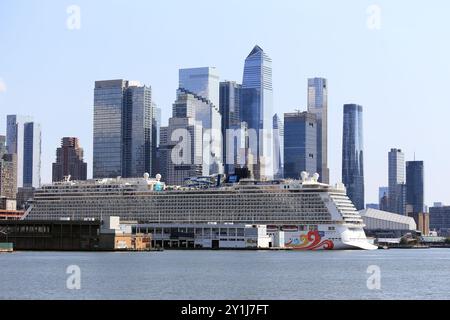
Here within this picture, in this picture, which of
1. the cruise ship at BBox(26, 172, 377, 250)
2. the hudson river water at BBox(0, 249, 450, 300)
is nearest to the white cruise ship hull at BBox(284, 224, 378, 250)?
the cruise ship at BBox(26, 172, 377, 250)

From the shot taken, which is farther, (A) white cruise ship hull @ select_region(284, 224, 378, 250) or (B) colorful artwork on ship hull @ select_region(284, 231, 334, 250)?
(A) white cruise ship hull @ select_region(284, 224, 378, 250)

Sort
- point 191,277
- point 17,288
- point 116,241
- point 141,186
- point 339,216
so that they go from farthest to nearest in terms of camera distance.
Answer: point 141,186 < point 339,216 < point 116,241 < point 191,277 < point 17,288

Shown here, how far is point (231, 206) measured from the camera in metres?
147

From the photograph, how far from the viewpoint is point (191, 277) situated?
206ft

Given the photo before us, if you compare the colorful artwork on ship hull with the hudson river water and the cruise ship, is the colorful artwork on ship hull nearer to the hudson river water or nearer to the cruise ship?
the cruise ship

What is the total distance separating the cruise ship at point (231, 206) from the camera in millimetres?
138000

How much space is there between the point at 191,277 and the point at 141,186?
3752 inches

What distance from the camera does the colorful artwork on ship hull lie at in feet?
443

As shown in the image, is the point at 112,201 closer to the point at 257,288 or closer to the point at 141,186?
the point at 141,186

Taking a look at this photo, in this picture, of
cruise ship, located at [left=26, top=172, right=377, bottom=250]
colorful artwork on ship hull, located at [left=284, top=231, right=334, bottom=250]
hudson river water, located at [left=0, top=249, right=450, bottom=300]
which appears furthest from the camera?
cruise ship, located at [left=26, top=172, right=377, bottom=250]

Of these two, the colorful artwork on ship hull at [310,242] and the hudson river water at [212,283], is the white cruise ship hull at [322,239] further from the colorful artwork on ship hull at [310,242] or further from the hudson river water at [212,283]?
the hudson river water at [212,283]

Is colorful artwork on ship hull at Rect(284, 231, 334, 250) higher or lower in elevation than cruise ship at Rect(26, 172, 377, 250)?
lower

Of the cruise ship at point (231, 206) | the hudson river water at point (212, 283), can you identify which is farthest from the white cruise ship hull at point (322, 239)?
the hudson river water at point (212, 283)
